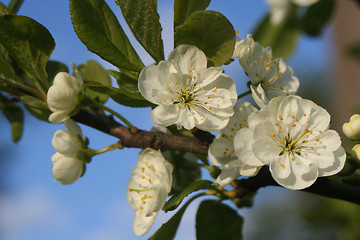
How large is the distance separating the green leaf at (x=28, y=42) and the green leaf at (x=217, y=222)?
1.67ft

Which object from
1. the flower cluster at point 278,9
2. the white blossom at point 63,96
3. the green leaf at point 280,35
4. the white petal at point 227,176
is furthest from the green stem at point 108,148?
the flower cluster at point 278,9

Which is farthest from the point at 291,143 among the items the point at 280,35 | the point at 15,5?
the point at 280,35

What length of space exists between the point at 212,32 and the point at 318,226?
1986 millimetres

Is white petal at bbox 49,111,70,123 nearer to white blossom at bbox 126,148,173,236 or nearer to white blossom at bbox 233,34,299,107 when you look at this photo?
white blossom at bbox 126,148,173,236

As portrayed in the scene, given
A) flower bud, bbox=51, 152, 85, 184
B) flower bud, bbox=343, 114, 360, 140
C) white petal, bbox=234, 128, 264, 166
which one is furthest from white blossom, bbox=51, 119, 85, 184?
flower bud, bbox=343, 114, 360, 140

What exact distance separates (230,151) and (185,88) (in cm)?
16

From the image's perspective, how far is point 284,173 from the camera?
2.66 ft

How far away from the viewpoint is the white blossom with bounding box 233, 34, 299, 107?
85 cm

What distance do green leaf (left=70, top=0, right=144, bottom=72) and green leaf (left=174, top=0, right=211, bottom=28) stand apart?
125 millimetres

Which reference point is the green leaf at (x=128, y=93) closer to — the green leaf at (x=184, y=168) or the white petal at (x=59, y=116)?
the white petal at (x=59, y=116)

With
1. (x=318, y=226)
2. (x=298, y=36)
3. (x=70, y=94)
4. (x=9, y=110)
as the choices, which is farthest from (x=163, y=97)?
(x=318, y=226)

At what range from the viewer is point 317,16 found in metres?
1.82

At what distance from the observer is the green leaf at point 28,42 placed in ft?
2.65

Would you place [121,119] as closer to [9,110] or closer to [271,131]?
[271,131]
